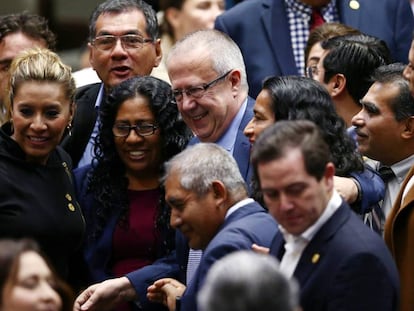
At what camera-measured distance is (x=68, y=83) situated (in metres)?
6.19

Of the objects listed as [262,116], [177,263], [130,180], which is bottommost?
[177,263]

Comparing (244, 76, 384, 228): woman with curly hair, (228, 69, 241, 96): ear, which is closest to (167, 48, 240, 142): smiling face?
(228, 69, 241, 96): ear

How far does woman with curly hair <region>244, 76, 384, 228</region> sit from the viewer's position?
18.0ft

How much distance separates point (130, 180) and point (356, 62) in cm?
120

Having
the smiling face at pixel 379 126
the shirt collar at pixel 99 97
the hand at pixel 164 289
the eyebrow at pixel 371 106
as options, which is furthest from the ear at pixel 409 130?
the shirt collar at pixel 99 97

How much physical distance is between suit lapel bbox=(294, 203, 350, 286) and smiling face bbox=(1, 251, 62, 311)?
842 mm

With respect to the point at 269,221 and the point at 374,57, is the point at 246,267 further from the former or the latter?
the point at 374,57

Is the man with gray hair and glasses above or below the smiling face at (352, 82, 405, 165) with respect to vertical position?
above

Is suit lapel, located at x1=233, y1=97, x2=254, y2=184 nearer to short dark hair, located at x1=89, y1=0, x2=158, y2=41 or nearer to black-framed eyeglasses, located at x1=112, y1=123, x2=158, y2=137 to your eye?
black-framed eyeglasses, located at x1=112, y1=123, x2=158, y2=137

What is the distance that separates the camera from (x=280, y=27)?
731 centimetres

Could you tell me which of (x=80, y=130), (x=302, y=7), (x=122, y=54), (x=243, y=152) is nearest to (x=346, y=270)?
(x=243, y=152)

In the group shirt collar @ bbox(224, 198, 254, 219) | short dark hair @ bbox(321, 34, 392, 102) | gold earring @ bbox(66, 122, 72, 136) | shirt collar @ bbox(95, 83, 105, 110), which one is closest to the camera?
shirt collar @ bbox(224, 198, 254, 219)

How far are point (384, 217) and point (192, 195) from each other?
1.05m

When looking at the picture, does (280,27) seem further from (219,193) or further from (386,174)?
(219,193)
